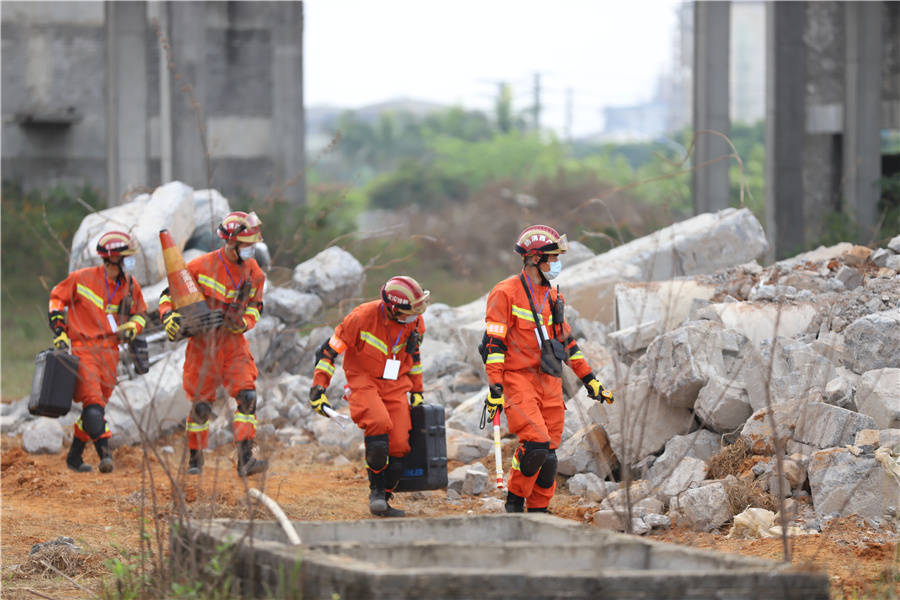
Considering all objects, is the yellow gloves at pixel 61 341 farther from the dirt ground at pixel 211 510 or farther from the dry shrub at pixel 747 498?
the dry shrub at pixel 747 498

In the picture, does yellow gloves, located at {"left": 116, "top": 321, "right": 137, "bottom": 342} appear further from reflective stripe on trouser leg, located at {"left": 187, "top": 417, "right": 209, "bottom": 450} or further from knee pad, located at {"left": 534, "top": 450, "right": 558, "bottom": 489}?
knee pad, located at {"left": 534, "top": 450, "right": 558, "bottom": 489}

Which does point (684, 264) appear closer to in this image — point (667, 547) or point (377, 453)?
point (377, 453)

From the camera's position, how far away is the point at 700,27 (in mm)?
23891

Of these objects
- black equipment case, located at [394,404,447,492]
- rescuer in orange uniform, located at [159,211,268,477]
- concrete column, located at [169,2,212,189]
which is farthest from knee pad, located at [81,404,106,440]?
concrete column, located at [169,2,212,189]

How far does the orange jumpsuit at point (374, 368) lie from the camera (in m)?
8.76

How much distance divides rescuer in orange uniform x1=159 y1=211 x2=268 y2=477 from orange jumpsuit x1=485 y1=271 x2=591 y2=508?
2.30 m

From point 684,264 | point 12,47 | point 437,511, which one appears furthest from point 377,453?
point 12,47

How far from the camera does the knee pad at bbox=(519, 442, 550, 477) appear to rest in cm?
821

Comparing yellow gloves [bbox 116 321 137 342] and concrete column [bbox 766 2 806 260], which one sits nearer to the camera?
yellow gloves [bbox 116 321 137 342]

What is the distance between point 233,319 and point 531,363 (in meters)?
2.60

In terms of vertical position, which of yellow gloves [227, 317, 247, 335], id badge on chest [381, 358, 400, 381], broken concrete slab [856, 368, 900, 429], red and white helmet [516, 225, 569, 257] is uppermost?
red and white helmet [516, 225, 569, 257]

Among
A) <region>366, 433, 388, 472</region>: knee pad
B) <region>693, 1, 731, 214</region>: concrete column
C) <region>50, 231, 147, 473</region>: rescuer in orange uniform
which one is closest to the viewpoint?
<region>366, 433, 388, 472</region>: knee pad

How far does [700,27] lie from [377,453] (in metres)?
17.0

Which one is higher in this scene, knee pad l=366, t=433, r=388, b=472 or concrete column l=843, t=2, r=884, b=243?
concrete column l=843, t=2, r=884, b=243
